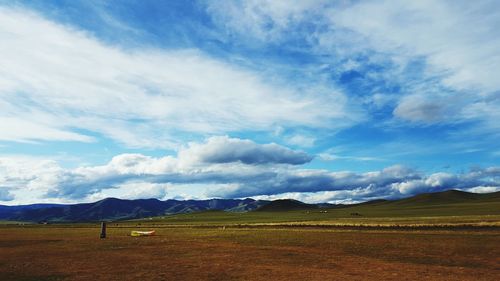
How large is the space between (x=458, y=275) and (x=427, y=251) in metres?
11.2

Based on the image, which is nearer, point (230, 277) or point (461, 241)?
point (230, 277)

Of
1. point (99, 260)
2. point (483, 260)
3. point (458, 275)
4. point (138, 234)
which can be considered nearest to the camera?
point (458, 275)

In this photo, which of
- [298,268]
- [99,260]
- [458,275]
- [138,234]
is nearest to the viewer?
[458,275]

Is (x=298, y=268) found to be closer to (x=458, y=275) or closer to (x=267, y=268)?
(x=267, y=268)

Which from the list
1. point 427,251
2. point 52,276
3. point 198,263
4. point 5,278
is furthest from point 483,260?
point 5,278

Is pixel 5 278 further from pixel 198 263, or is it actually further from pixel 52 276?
pixel 198 263

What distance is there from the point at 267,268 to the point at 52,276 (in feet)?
38.2

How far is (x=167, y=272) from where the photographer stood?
23.5 meters

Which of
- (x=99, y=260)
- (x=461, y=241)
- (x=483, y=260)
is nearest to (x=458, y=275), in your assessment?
(x=483, y=260)

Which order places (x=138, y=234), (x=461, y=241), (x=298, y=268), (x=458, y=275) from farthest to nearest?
(x=138, y=234), (x=461, y=241), (x=298, y=268), (x=458, y=275)

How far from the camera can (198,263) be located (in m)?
27.4

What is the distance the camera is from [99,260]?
30.0 m

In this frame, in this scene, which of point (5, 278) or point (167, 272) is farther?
point (167, 272)

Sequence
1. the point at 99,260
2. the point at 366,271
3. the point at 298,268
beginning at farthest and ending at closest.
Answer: the point at 99,260, the point at 298,268, the point at 366,271
